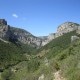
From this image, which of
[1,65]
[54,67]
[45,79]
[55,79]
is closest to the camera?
[55,79]

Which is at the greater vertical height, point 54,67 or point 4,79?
point 54,67

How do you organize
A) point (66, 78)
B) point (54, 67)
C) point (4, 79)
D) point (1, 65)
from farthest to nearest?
1. point (1, 65)
2. point (4, 79)
3. point (54, 67)
4. point (66, 78)

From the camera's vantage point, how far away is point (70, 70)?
3509cm

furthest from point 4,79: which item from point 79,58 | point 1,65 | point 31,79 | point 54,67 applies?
point 1,65

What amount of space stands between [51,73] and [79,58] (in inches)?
235

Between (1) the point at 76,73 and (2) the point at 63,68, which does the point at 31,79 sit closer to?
(2) the point at 63,68

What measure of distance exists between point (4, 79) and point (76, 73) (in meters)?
66.5

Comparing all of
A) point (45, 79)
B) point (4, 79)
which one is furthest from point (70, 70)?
point (4, 79)

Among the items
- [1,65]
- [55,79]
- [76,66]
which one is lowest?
[1,65]

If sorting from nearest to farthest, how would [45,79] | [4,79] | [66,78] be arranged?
[66,78] < [45,79] < [4,79]

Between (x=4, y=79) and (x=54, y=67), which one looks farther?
(x=4, y=79)

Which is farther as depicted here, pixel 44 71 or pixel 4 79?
pixel 4 79

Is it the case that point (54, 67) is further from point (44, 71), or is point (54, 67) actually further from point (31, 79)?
point (31, 79)

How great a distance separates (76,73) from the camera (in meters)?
31.2
